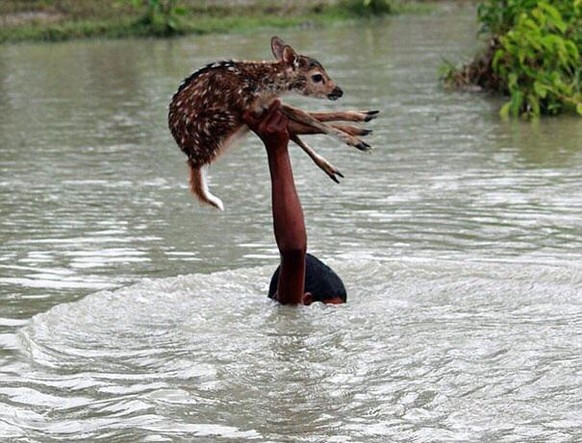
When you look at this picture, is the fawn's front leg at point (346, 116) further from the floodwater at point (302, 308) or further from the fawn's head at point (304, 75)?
the floodwater at point (302, 308)

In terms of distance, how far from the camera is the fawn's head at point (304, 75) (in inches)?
254

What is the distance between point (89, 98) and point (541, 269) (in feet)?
34.6

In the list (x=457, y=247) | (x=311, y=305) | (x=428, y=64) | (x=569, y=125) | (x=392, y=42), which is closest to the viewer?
(x=311, y=305)

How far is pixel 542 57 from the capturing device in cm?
1366

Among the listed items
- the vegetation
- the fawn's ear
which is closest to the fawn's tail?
the fawn's ear

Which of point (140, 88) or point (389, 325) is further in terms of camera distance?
point (140, 88)

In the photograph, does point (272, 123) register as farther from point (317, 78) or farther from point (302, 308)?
point (302, 308)

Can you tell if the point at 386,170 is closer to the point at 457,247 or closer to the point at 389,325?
the point at 457,247

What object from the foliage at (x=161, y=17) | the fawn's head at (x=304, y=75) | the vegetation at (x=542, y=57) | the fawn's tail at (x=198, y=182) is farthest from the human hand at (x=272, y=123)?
the foliage at (x=161, y=17)

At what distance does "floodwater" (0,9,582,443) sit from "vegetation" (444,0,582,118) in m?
0.29

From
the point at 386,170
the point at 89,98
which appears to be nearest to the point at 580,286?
the point at 386,170

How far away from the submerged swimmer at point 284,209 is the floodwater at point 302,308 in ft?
0.45

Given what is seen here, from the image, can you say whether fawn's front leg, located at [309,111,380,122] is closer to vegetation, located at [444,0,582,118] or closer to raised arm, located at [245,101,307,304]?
raised arm, located at [245,101,307,304]

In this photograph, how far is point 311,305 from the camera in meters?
6.63
